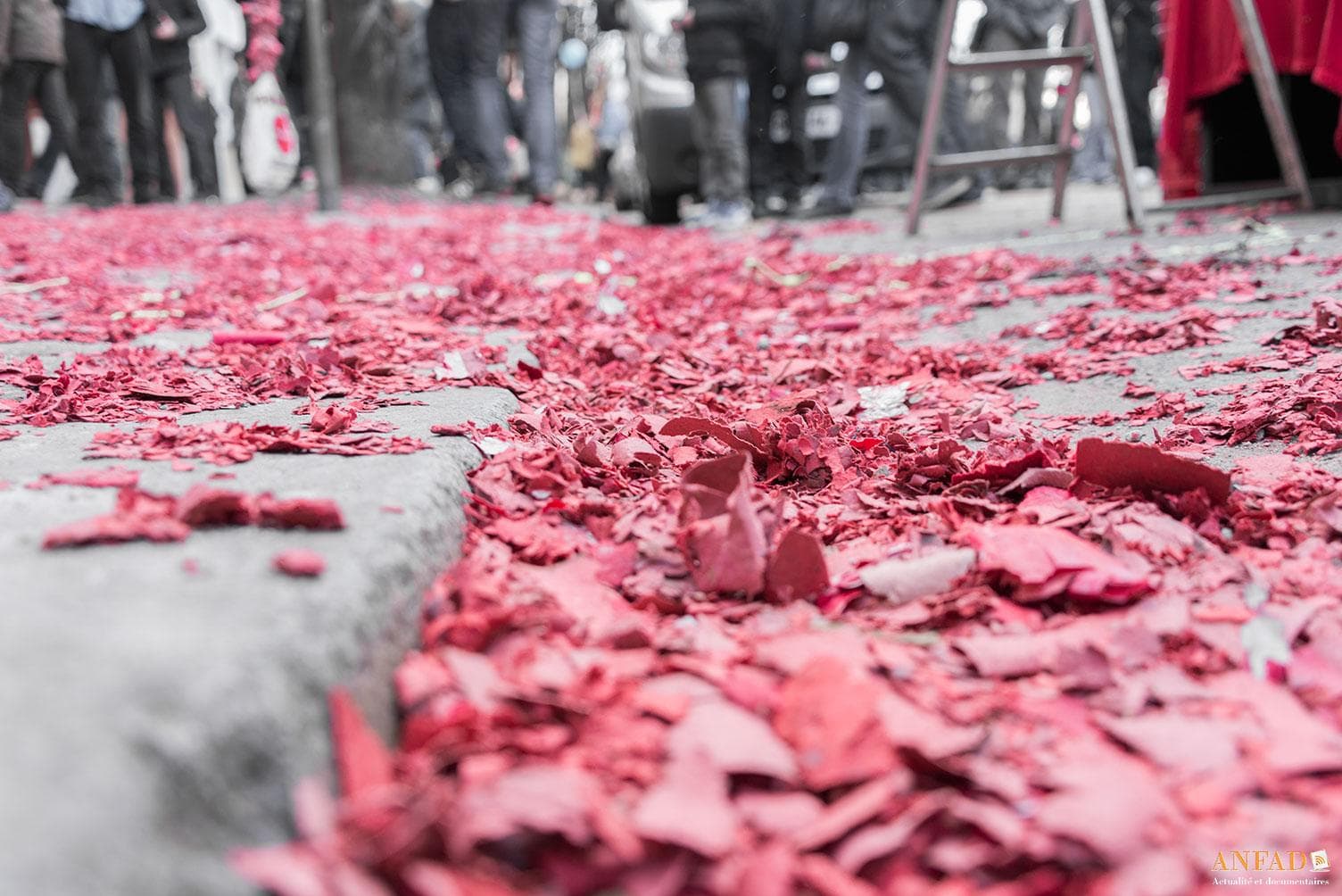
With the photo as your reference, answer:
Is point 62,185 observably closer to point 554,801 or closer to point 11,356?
point 11,356

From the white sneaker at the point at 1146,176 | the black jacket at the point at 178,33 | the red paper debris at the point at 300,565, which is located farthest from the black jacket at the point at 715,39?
the red paper debris at the point at 300,565

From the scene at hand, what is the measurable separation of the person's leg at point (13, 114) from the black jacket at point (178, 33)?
840 mm

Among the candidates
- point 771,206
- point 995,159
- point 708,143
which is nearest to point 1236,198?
point 995,159

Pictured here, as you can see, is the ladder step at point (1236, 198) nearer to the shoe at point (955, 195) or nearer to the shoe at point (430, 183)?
the shoe at point (955, 195)

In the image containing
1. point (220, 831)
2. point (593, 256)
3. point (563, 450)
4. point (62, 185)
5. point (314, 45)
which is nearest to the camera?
point (220, 831)

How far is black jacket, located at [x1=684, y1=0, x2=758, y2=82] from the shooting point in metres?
6.19

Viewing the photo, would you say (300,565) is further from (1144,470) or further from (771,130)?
(771,130)

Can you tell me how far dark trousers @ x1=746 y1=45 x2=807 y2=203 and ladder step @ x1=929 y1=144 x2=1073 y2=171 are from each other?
98.2 inches

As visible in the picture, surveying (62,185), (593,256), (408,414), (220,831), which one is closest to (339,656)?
(220,831)

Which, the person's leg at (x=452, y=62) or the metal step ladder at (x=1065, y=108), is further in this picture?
the person's leg at (x=452, y=62)

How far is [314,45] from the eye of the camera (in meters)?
6.50

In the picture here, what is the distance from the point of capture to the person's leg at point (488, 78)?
26.9ft

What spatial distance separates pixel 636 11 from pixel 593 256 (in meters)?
3.03

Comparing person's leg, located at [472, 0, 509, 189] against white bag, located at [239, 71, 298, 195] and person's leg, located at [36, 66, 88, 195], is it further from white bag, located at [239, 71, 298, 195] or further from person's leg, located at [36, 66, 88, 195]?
person's leg, located at [36, 66, 88, 195]
